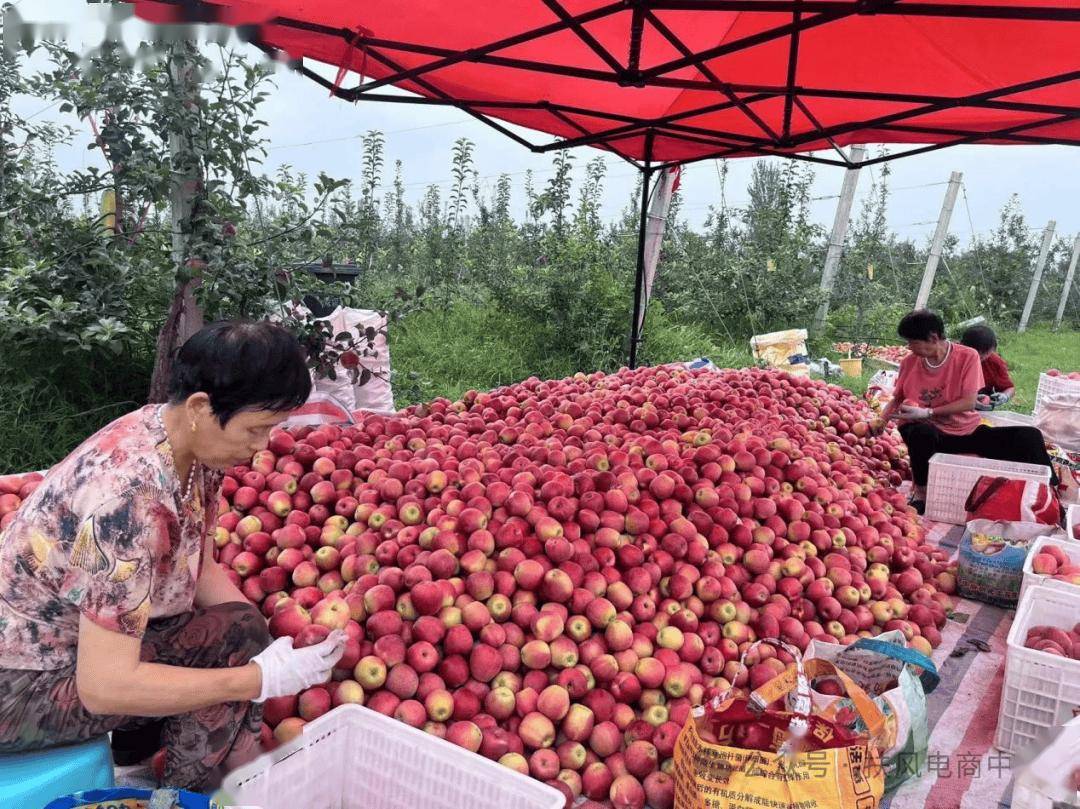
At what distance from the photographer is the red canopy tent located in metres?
3.00

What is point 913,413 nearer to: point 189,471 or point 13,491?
point 189,471

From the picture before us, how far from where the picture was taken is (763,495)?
3.42 m

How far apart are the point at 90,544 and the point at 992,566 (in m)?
3.66

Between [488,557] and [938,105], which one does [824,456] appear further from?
[488,557]

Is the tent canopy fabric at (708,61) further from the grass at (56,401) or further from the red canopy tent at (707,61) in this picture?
the grass at (56,401)

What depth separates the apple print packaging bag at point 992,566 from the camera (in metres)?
3.55

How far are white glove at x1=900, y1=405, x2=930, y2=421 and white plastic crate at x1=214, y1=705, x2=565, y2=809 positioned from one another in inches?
161

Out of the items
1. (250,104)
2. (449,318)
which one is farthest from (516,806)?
(449,318)

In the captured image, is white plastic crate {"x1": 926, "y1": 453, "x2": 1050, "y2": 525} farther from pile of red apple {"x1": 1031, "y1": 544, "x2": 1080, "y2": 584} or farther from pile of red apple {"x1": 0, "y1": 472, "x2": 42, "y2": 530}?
pile of red apple {"x1": 0, "y1": 472, "x2": 42, "y2": 530}

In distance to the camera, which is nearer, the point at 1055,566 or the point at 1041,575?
the point at 1041,575

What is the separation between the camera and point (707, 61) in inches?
156

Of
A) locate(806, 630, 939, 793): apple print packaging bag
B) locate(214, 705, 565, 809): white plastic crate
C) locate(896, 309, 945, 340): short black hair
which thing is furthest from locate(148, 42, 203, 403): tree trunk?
locate(896, 309, 945, 340): short black hair

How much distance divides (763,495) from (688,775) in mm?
1713

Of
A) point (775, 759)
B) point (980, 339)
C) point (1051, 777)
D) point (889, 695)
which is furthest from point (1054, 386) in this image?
point (775, 759)
